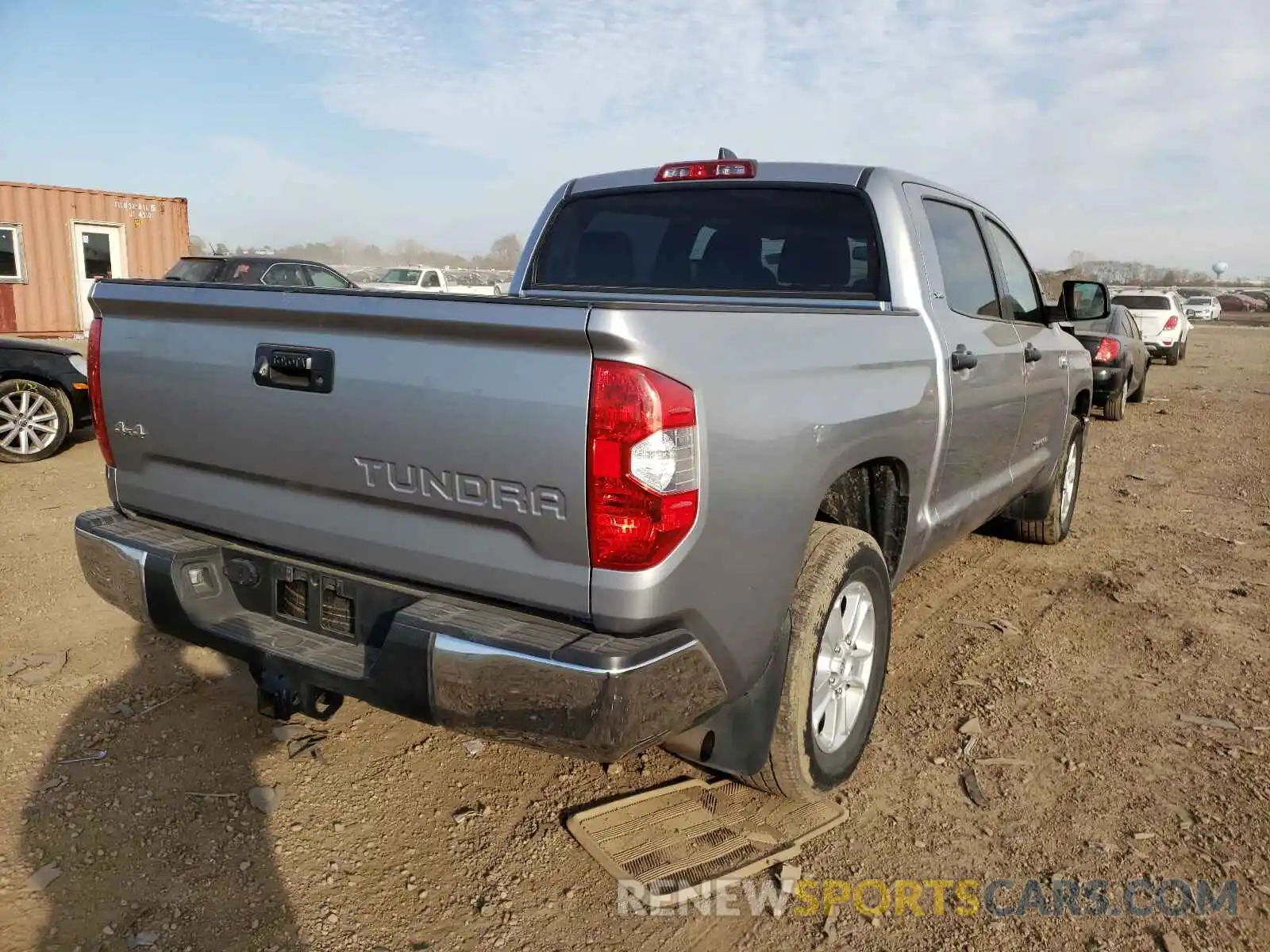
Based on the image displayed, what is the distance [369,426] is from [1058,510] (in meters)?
4.62

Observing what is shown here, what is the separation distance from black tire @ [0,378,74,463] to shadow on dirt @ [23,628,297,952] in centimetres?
496

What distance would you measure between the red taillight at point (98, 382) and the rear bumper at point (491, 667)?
0.52m

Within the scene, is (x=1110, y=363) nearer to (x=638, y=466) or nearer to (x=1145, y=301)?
(x=1145, y=301)

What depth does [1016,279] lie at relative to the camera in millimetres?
4680

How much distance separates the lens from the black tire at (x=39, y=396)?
24.5 feet

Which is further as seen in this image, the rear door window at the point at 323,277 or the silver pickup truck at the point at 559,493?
the rear door window at the point at 323,277

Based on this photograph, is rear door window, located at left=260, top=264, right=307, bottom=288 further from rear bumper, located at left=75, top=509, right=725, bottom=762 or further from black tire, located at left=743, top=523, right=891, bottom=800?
black tire, located at left=743, top=523, right=891, bottom=800

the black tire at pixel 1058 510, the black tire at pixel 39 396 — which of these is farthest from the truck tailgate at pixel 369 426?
the black tire at pixel 39 396

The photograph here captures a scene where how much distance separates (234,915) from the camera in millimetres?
2359

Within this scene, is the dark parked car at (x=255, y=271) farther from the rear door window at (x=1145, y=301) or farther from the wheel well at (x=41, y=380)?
the rear door window at (x=1145, y=301)

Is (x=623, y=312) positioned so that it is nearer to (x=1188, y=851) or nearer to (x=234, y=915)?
(x=234, y=915)

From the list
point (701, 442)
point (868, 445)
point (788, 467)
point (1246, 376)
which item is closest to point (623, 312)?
point (701, 442)

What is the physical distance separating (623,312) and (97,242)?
792 inches

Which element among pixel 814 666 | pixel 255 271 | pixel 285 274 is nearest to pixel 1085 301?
pixel 814 666
